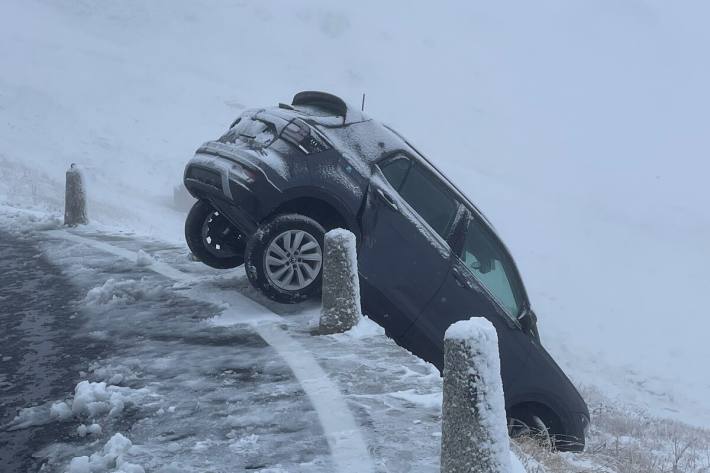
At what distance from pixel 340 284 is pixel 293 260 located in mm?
724

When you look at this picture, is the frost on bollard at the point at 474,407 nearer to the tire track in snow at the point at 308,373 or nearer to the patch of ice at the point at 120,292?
the tire track in snow at the point at 308,373

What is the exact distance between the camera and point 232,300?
261 inches

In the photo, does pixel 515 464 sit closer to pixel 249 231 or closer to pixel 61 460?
pixel 61 460

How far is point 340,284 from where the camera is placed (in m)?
5.50

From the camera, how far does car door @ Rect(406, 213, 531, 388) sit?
6004 millimetres

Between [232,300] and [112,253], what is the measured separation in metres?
2.85

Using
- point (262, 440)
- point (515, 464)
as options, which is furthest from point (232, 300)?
point (515, 464)

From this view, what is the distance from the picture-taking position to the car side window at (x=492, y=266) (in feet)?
20.3

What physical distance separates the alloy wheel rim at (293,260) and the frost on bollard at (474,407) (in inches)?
114

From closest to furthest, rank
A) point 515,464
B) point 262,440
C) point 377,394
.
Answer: point 515,464
point 262,440
point 377,394

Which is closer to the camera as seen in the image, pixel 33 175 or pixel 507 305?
pixel 507 305

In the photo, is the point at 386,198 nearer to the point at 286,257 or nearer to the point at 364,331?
the point at 286,257

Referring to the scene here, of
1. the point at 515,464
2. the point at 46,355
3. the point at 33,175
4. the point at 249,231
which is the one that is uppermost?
the point at 249,231

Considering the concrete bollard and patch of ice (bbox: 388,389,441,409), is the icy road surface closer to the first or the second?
patch of ice (bbox: 388,389,441,409)
